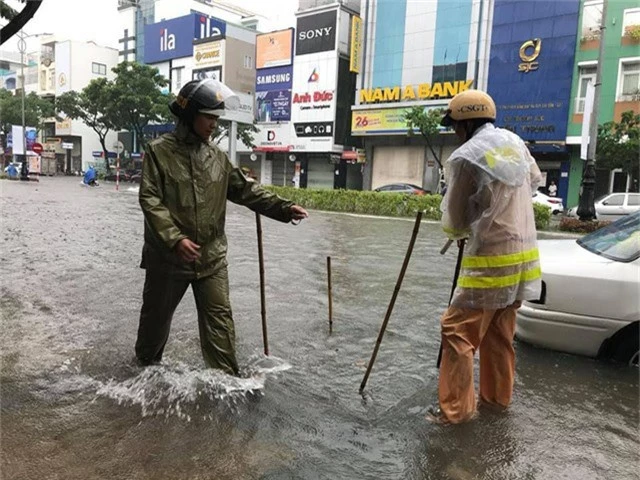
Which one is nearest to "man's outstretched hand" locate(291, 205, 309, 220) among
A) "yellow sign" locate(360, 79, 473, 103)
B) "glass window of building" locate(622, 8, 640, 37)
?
"glass window of building" locate(622, 8, 640, 37)

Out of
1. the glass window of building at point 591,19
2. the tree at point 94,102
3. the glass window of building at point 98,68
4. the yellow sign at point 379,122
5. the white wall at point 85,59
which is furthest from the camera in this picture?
the glass window of building at point 98,68

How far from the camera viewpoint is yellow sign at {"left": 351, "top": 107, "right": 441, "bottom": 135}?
33.2 meters

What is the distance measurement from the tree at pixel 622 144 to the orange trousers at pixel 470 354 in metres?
20.9

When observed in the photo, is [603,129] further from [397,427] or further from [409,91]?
[397,427]

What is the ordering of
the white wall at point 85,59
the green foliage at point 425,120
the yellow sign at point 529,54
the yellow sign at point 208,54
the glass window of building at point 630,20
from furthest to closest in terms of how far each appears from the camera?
the white wall at point 85,59 < the yellow sign at point 208,54 < the green foliage at point 425,120 < the yellow sign at point 529,54 < the glass window of building at point 630,20

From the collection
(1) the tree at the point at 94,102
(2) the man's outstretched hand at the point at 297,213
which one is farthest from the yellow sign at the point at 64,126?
(2) the man's outstretched hand at the point at 297,213

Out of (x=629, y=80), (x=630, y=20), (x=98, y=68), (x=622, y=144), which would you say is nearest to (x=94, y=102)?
(x=98, y=68)

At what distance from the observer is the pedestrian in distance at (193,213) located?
3.30 meters

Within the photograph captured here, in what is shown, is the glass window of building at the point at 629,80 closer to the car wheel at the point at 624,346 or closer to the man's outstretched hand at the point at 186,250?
the car wheel at the point at 624,346

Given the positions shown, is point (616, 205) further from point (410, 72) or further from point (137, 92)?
point (137, 92)

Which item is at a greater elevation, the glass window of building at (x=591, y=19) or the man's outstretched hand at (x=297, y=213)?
the glass window of building at (x=591, y=19)

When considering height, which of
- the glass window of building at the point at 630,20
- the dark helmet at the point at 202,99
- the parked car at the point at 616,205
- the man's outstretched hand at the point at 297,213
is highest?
the glass window of building at the point at 630,20

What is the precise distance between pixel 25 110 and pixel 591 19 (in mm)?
50089

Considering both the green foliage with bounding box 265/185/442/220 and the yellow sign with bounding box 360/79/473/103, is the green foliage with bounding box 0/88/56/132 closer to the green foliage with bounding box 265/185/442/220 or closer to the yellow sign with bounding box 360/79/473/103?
the yellow sign with bounding box 360/79/473/103
